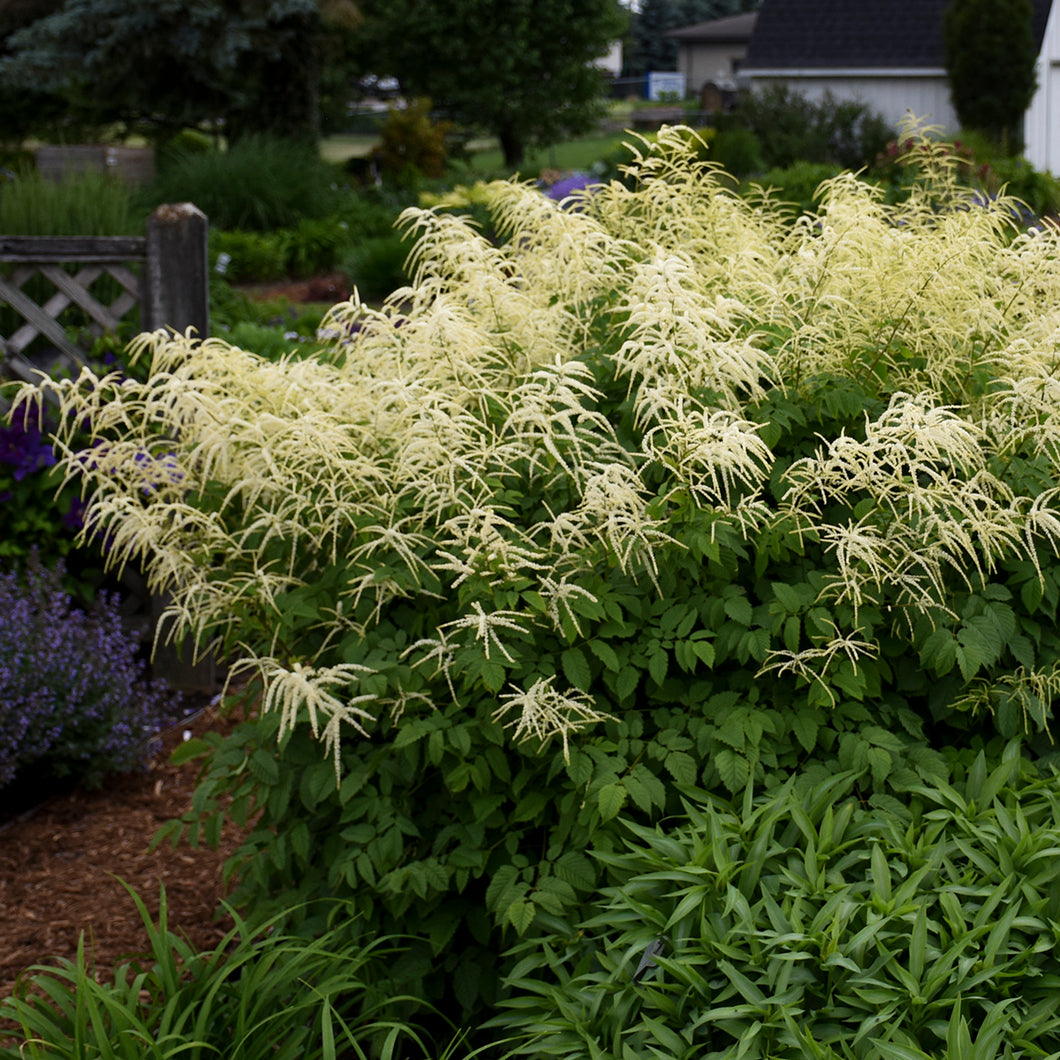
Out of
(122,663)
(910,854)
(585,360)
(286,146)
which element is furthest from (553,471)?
(286,146)

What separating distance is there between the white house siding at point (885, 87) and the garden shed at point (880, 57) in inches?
0.7

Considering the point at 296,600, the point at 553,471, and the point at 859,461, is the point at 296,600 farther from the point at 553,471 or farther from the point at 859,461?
the point at 859,461

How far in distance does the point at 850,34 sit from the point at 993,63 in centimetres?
429

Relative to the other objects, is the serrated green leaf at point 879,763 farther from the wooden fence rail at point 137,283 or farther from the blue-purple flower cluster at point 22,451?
the blue-purple flower cluster at point 22,451

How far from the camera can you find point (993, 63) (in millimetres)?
20500

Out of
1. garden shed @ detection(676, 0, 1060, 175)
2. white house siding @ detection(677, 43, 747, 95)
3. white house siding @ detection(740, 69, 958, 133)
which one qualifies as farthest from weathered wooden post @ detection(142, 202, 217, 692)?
white house siding @ detection(677, 43, 747, 95)

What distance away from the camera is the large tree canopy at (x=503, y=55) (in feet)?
77.2

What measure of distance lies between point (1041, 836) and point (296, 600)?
5.21 feet

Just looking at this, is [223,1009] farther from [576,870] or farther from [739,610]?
[739,610]

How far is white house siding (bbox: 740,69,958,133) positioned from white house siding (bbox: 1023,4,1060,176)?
1.50 meters

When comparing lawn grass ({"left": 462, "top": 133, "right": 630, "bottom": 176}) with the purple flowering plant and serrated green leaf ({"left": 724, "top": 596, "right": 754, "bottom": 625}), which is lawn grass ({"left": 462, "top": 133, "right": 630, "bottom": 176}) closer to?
the purple flowering plant

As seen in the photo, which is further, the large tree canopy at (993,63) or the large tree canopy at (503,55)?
the large tree canopy at (503,55)

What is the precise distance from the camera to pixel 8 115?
22000mm

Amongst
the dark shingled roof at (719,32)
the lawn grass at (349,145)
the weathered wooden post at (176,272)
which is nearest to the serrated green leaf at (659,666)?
the weathered wooden post at (176,272)
